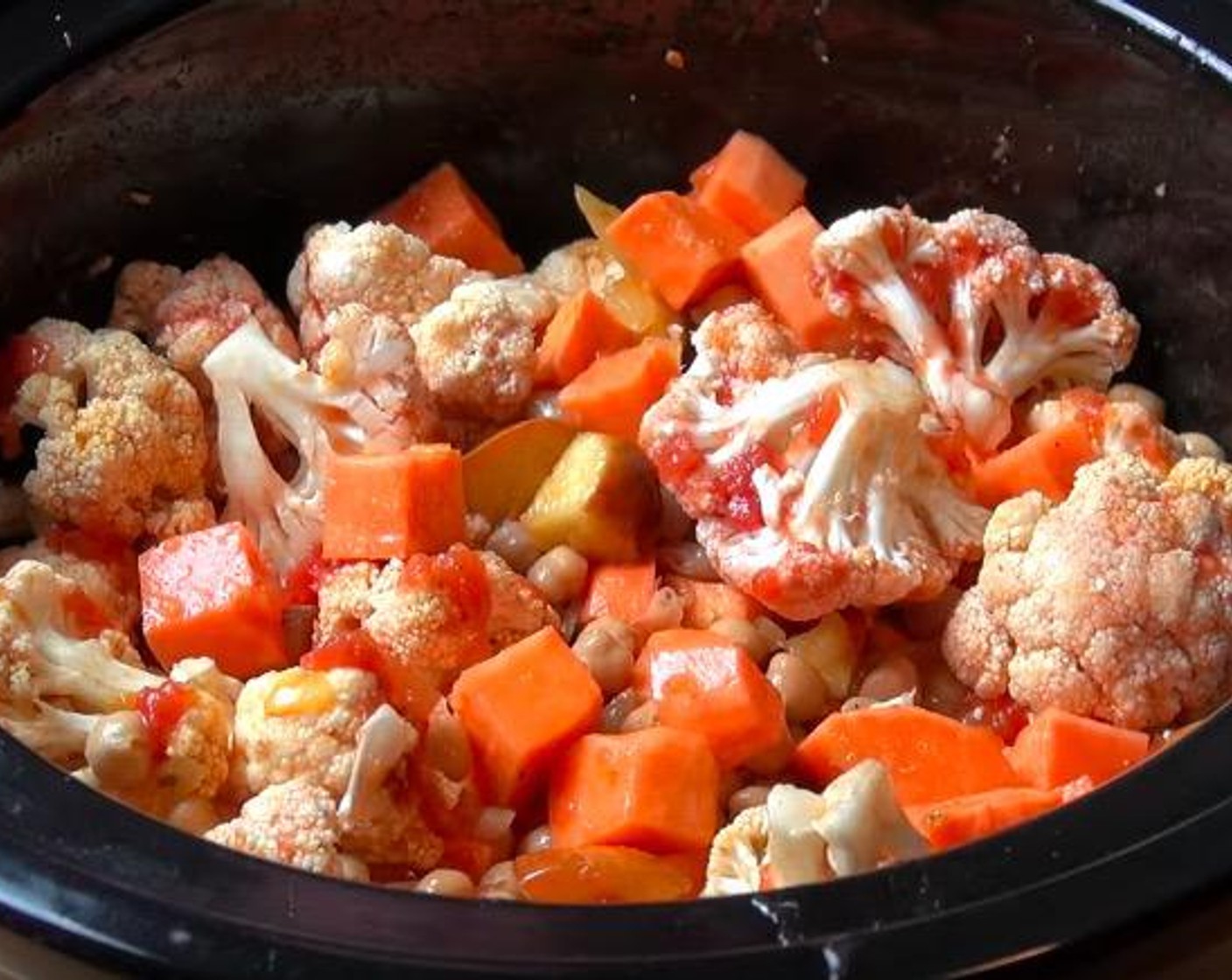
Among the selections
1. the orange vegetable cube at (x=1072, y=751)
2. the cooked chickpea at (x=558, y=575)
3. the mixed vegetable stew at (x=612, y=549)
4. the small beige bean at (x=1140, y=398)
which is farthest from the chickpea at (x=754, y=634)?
the small beige bean at (x=1140, y=398)

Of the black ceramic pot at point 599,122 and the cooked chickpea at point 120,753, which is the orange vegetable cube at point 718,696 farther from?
the black ceramic pot at point 599,122

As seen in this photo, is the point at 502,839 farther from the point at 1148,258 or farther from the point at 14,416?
the point at 1148,258

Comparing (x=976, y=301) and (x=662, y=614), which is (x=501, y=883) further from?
(x=976, y=301)

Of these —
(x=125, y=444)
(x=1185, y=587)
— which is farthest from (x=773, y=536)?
(x=125, y=444)

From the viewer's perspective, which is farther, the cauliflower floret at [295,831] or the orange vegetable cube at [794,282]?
the orange vegetable cube at [794,282]

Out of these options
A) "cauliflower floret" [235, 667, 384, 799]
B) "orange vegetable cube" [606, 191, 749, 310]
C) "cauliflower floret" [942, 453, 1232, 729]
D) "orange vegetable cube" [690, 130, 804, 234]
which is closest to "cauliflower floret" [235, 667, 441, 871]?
"cauliflower floret" [235, 667, 384, 799]

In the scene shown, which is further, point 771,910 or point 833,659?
point 833,659
